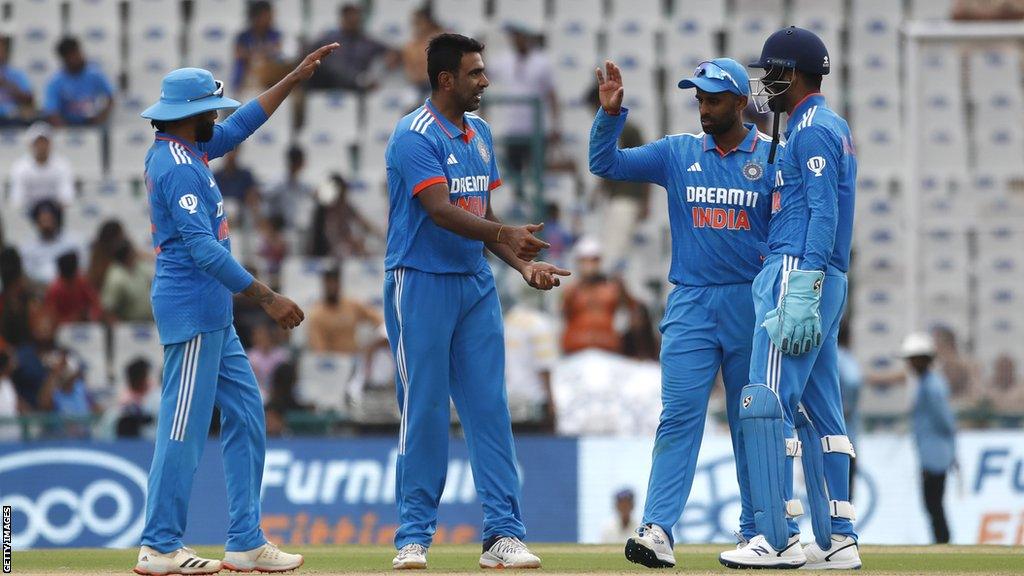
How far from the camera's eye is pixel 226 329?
25.0ft

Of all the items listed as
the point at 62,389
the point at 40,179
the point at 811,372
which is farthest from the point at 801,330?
the point at 40,179

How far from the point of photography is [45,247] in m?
15.5

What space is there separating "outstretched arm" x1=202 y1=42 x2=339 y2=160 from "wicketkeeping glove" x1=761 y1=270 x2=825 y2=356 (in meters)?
2.45

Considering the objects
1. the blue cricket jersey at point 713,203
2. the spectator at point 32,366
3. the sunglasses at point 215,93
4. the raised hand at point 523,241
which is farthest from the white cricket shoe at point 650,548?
the spectator at point 32,366

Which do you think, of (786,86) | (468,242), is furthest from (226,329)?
(786,86)

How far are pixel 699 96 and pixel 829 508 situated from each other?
1959mm

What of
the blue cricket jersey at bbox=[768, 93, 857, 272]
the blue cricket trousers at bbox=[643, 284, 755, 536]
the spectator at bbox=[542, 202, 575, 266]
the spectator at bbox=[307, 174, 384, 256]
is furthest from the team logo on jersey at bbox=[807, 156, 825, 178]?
the spectator at bbox=[307, 174, 384, 256]

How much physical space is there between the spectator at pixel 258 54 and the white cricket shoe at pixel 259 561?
10.1 meters

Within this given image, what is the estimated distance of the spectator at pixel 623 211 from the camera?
16.2 m

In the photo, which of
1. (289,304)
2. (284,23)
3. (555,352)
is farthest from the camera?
(284,23)

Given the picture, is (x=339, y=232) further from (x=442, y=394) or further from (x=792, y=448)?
(x=792, y=448)

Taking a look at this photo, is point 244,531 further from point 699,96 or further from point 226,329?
point 699,96

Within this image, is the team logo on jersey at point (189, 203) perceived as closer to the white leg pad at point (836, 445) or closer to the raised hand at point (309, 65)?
the raised hand at point (309, 65)

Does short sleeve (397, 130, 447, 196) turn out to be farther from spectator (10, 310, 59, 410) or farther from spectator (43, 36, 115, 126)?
spectator (43, 36, 115, 126)
